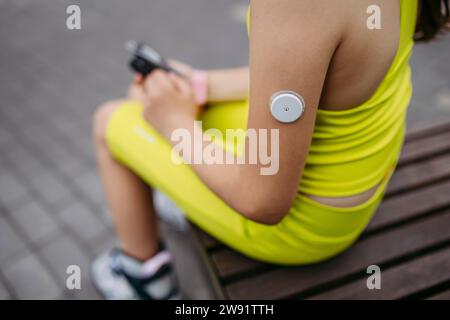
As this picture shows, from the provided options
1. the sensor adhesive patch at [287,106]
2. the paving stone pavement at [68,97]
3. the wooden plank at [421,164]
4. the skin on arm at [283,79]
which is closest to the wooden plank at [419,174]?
the wooden plank at [421,164]

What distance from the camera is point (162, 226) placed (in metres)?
2.10

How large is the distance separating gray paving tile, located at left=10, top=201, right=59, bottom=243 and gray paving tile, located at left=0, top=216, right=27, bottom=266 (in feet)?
0.13

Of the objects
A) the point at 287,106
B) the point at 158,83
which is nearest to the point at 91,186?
the point at 158,83

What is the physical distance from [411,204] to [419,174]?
0.53ft

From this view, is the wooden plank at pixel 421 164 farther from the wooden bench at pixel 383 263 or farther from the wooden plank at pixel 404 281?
the wooden plank at pixel 404 281

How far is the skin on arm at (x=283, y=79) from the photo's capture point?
2.36 feet

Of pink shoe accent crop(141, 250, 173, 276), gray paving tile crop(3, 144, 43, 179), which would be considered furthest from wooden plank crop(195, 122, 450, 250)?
gray paving tile crop(3, 144, 43, 179)

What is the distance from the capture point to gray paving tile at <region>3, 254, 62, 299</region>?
1.81 metres

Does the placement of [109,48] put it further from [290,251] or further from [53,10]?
[290,251]

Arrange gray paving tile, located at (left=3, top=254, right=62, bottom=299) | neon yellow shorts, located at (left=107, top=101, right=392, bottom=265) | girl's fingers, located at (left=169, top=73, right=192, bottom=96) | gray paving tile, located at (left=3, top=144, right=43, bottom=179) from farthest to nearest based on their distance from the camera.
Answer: gray paving tile, located at (left=3, top=144, right=43, bottom=179)
gray paving tile, located at (left=3, top=254, right=62, bottom=299)
girl's fingers, located at (left=169, top=73, right=192, bottom=96)
neon yellow shorts, located at (left=107, top=101, right=392, bottom=265)

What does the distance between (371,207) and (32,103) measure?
2403 millimetres

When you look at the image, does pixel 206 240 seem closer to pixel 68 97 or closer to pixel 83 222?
pixel 83 222

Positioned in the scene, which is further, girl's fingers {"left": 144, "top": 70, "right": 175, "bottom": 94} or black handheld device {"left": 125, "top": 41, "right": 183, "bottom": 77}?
black handheld device {"left": 125, "top": 41, "right": 183, "bottom": 77}

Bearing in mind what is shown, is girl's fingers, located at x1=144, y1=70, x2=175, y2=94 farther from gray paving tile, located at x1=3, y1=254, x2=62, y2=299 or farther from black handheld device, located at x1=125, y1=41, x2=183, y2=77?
gray paving tile, located at x1=3, y1=254, x2=62, y2=299
